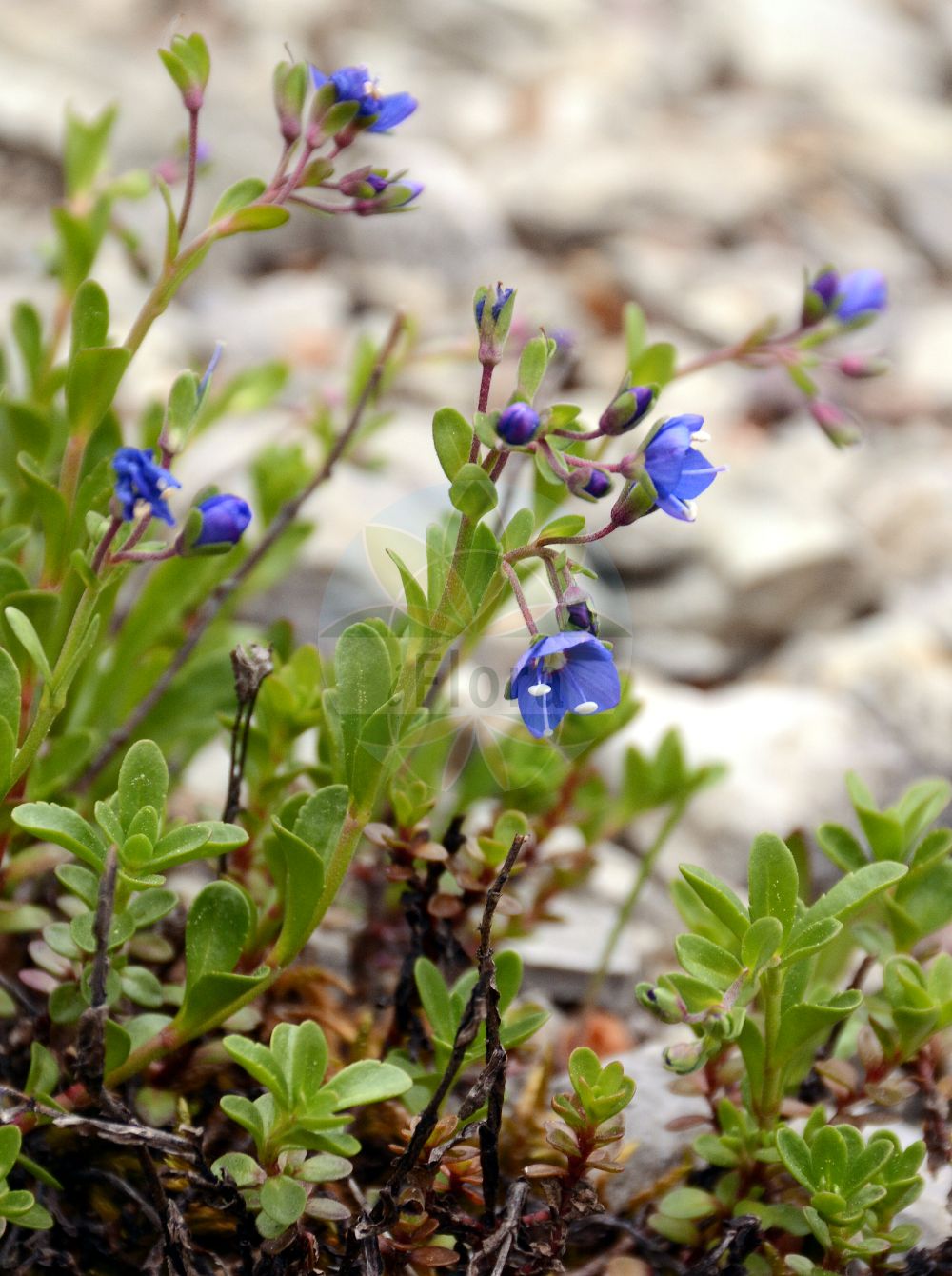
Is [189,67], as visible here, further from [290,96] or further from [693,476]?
[693,476]

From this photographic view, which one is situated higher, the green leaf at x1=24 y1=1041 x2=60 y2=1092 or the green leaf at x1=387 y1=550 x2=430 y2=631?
the green leaf at x1=387 y1=550 x2=430 y2=631

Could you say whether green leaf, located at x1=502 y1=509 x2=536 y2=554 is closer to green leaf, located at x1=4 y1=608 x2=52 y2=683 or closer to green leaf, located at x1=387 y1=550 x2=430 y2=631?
green leaf, located at x1=387 y1=550 x2=430 y2=631

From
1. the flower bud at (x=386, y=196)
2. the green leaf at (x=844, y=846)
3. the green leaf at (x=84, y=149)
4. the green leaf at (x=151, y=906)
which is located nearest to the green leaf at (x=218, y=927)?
the green leaf at (x=151, y=906)

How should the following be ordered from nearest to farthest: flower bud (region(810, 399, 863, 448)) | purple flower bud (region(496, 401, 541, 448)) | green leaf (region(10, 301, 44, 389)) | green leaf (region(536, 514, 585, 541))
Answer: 1. purple flower bud (region(496, 401, 541, 448))
2. green leaf (region(536, 514, 585, 541))
3. flower bud (region(810, 399, 863, 448))
4. green leaf (region(10, 301, 44, 389))

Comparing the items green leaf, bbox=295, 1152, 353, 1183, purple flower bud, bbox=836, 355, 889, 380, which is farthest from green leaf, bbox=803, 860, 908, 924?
purple flower bud, bbox=836, 355, 889, 380

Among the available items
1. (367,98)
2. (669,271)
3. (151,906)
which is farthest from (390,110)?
(669,271)

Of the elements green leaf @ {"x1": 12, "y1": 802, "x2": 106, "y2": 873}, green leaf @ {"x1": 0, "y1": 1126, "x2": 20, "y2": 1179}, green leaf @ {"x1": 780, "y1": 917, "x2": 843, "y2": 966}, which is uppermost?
green leaf @ {"x1": 12, "y1": 802, "x2": 106, "y2": 873}

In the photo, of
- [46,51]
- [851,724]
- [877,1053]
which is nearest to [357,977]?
[877,1053]
